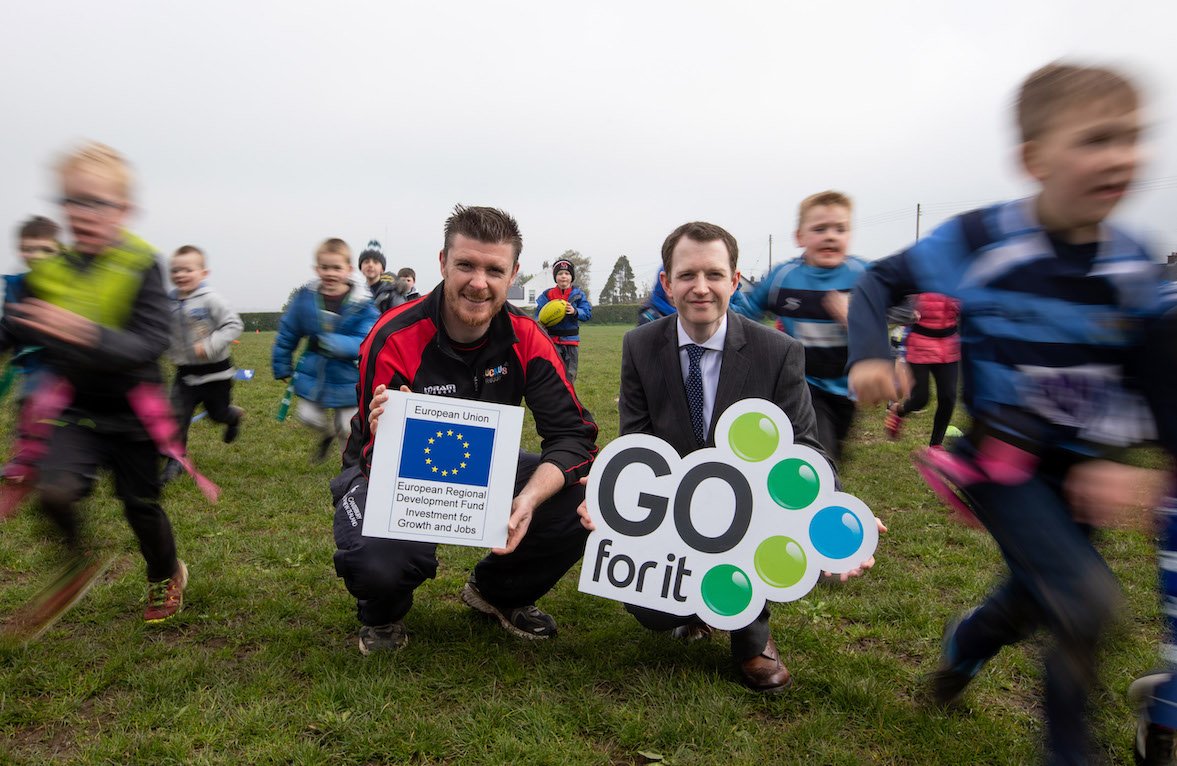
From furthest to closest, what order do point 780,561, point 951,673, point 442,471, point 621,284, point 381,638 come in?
point 621,284 < point 381,638 < point 442,471 < point 780,561 < point 951,673

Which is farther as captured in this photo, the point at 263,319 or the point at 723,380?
the point at 263,319

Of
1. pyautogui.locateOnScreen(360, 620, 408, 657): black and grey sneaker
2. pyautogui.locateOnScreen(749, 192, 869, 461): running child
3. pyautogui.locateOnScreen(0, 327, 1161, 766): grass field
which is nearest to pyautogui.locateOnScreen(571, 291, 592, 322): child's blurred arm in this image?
pyautogui.locateOnScreen(749, 192, 869, 461): running child

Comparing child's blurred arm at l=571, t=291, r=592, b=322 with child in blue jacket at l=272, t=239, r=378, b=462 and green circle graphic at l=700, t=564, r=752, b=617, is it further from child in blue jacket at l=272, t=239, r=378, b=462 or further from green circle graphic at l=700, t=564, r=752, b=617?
green circle graphic at l=700, t=564, r=752, b=617

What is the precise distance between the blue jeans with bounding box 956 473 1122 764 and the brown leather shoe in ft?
3.23

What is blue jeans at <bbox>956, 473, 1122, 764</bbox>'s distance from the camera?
1706 millimetres

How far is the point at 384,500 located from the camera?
2.56 m

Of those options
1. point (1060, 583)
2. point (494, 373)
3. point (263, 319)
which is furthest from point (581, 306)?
point (263, 319)

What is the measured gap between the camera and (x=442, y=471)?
8.51 ft

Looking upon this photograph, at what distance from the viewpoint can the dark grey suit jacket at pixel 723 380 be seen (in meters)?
2.72

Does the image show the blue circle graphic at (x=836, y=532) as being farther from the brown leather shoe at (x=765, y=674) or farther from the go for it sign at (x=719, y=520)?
the brown leather shoe at (x=765, y=674)

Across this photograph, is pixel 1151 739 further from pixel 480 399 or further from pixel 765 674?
pixel 480 399

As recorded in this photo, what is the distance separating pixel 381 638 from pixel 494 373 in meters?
1.20

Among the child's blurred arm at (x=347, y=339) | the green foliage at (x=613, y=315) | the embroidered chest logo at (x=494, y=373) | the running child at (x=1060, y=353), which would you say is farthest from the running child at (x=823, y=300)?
the green foliage at (x=613, y=315)

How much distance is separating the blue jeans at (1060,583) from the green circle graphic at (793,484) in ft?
1.95
